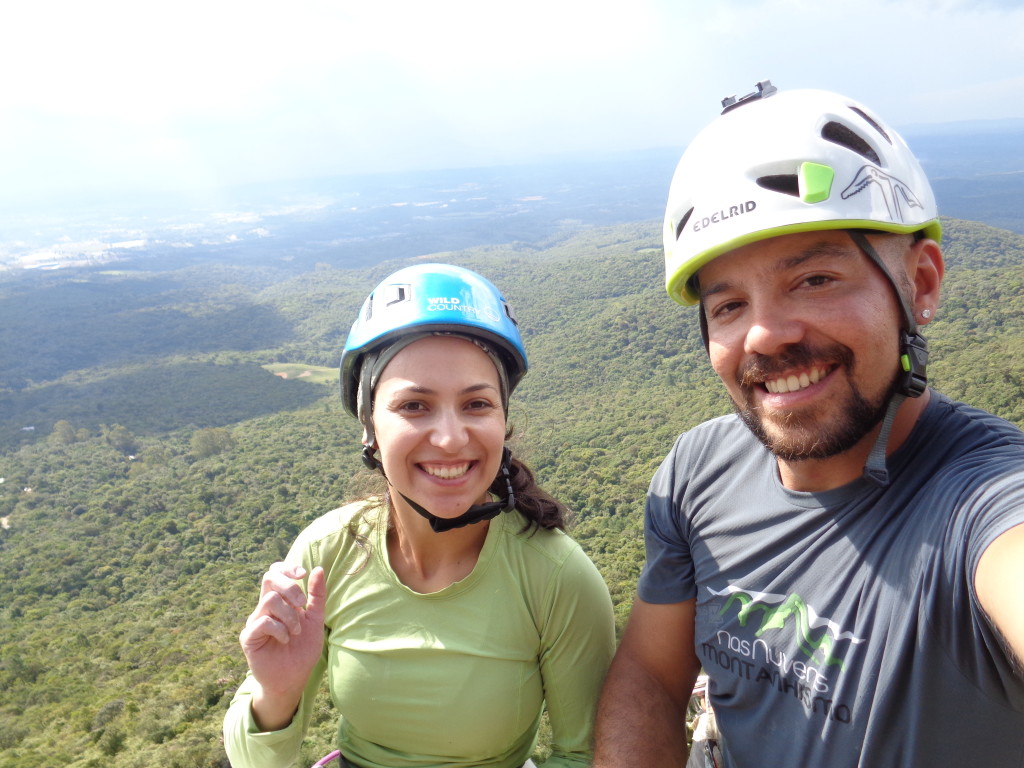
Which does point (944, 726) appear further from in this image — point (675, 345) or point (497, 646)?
point (675, 345)

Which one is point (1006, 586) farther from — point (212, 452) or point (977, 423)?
point (212, 452)

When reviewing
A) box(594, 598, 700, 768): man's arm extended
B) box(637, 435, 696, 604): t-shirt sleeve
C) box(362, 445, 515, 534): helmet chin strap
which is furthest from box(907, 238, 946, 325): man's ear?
box(362, 445, 515, 534): helmet chin strap

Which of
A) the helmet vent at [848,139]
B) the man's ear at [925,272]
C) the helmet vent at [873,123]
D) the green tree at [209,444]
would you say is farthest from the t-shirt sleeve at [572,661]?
the green tree at [209,444]

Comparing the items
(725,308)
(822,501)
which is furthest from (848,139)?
(822,501)

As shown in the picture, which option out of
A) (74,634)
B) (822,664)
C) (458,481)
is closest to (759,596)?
(822,664)

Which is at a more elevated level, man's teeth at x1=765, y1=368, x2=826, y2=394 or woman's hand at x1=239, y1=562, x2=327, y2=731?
man's teeth at x1=765, y1=368, x2=826, y2=394

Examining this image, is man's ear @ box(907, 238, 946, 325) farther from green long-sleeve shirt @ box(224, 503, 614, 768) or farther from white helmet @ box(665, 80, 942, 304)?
green long-sleeve shirt @ box(224, 503, 614, 768)

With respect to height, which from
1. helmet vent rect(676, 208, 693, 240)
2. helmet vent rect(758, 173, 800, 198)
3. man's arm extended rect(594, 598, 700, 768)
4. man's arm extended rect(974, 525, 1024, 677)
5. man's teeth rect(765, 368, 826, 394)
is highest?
helmet vent rect(758, 173, 800, 198)

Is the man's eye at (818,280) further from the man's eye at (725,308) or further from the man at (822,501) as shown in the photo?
the man's eye at (725,308)
